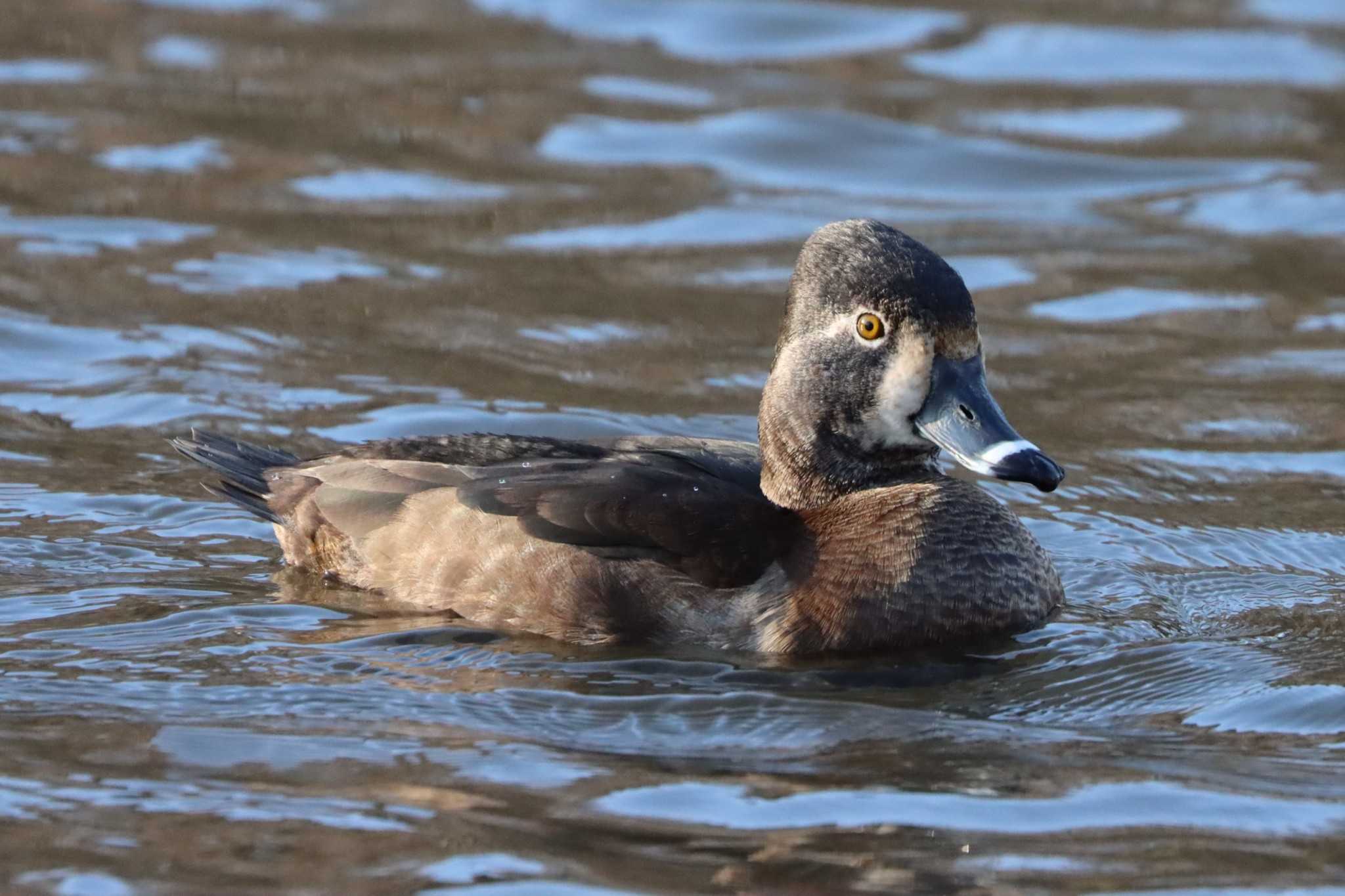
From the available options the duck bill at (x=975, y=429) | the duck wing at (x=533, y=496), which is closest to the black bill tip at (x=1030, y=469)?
the duck bill at (x=975, y=429)

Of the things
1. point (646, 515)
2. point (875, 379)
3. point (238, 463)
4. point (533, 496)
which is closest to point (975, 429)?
point (875, 379)

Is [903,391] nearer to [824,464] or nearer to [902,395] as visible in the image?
[902,395]

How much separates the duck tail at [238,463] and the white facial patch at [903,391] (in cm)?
187

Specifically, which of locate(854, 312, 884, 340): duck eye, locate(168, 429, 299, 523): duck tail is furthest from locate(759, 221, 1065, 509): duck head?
locate(168, 429, 299, 523): duck tail

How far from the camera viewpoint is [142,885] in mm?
4488

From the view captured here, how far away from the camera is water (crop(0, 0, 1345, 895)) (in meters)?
4.86

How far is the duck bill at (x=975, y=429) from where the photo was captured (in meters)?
6.00

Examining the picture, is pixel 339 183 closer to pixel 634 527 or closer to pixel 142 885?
pixel 634 527

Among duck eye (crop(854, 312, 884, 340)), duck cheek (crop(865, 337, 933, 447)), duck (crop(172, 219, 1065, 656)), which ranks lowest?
duck (crop(172, 219, 1065, 656))

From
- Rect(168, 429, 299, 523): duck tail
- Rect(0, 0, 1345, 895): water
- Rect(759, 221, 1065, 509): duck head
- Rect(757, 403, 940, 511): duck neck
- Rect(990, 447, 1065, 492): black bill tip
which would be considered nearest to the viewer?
Rect(0, 0, 1345, 895): water

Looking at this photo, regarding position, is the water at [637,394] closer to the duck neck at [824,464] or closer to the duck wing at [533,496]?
the duck wing at [533,496]

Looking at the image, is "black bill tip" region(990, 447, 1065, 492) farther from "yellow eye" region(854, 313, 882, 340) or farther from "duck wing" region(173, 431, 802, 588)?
"duck wing" region(173, 431, 802, 588)

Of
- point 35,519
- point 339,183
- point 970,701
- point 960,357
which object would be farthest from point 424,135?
point 970,701

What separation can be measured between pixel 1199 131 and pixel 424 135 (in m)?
4.27
